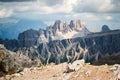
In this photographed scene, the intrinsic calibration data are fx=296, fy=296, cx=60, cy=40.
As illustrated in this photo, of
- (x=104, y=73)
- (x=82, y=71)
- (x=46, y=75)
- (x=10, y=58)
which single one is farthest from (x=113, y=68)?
(x=10, y=58)

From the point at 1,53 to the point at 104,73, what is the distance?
275 ft

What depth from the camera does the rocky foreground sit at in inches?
1352

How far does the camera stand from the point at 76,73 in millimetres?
36906

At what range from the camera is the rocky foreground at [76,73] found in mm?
34344

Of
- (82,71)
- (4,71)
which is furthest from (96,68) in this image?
(4,71)

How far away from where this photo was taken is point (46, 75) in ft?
131

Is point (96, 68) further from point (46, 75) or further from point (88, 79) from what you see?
point (46, 75)

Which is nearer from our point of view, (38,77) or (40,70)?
(38,77)

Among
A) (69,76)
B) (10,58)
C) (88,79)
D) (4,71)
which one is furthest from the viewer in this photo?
(10,58)

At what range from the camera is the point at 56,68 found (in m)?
42.6

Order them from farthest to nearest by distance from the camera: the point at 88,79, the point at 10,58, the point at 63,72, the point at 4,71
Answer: the point at 10,58 → the point at 4,71 → the point at 63,72 → the point at 88,79

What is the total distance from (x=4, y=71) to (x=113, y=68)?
66.1m

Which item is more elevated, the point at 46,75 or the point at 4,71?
the point at 46,75

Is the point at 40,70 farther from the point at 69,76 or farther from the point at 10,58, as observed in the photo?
the point at 10,58
